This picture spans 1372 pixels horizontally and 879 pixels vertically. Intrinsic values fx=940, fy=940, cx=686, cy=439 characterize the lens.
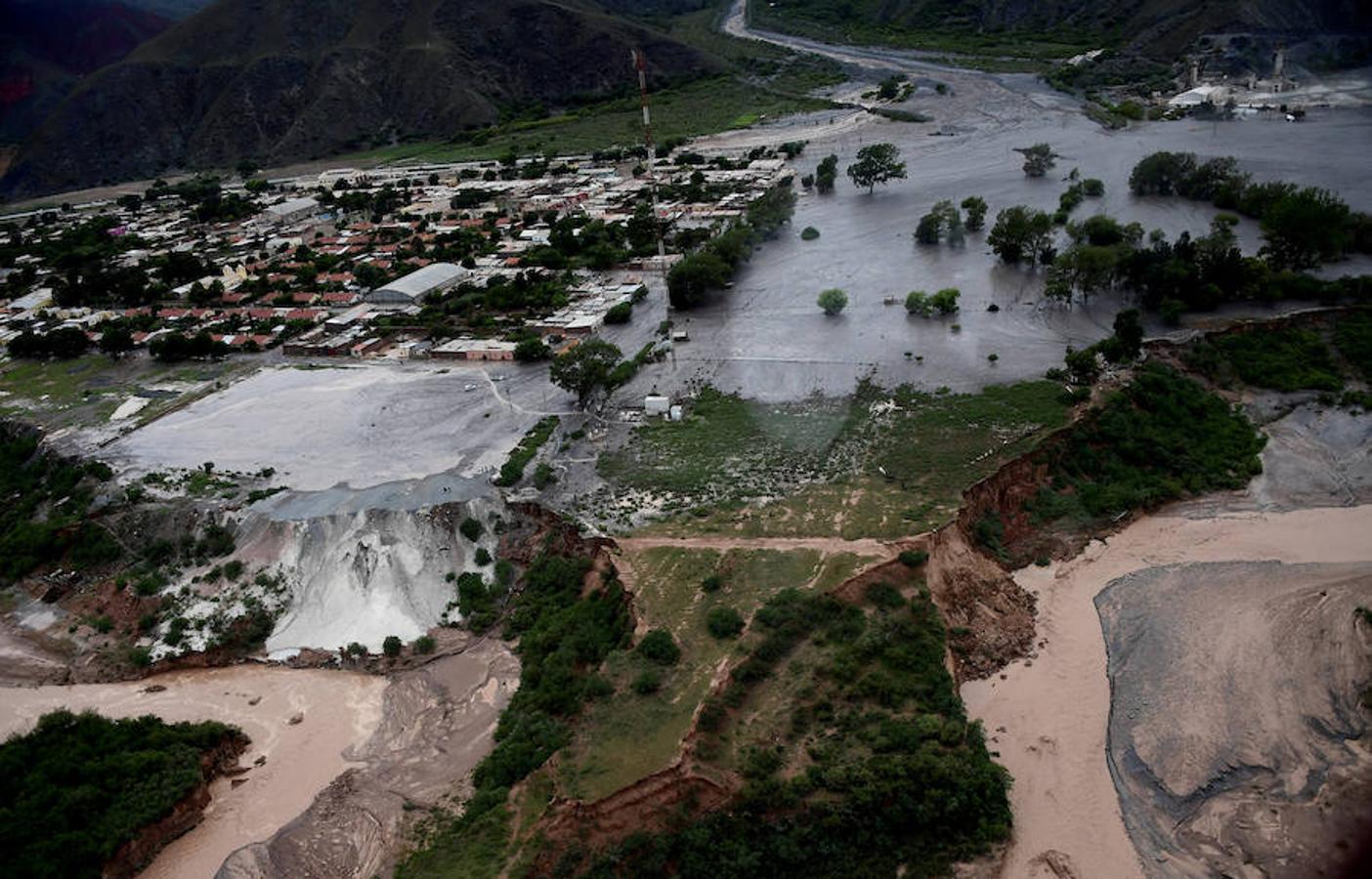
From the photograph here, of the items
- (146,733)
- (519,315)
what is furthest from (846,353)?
(146,733)

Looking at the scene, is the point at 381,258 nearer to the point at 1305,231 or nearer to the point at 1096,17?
the point at 1305,231

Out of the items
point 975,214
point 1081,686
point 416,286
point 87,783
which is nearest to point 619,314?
point 416,286

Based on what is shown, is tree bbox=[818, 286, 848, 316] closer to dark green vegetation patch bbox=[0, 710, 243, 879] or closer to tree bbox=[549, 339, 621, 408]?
tree bbox=[549, 339, 621, 408]

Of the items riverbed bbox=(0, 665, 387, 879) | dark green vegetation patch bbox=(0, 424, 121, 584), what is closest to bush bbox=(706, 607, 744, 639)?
riverbed bbox=(0, 665, 387, 879)

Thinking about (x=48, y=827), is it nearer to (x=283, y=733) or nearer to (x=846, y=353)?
(x=283, y=733)

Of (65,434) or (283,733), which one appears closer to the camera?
(283,733)

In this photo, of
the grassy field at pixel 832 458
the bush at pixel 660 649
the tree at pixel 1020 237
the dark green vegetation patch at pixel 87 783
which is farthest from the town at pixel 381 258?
the dark green vegetation patch at pixel 87 783

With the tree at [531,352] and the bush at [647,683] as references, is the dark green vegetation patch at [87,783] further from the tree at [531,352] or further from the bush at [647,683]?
the tree at [531,352]
